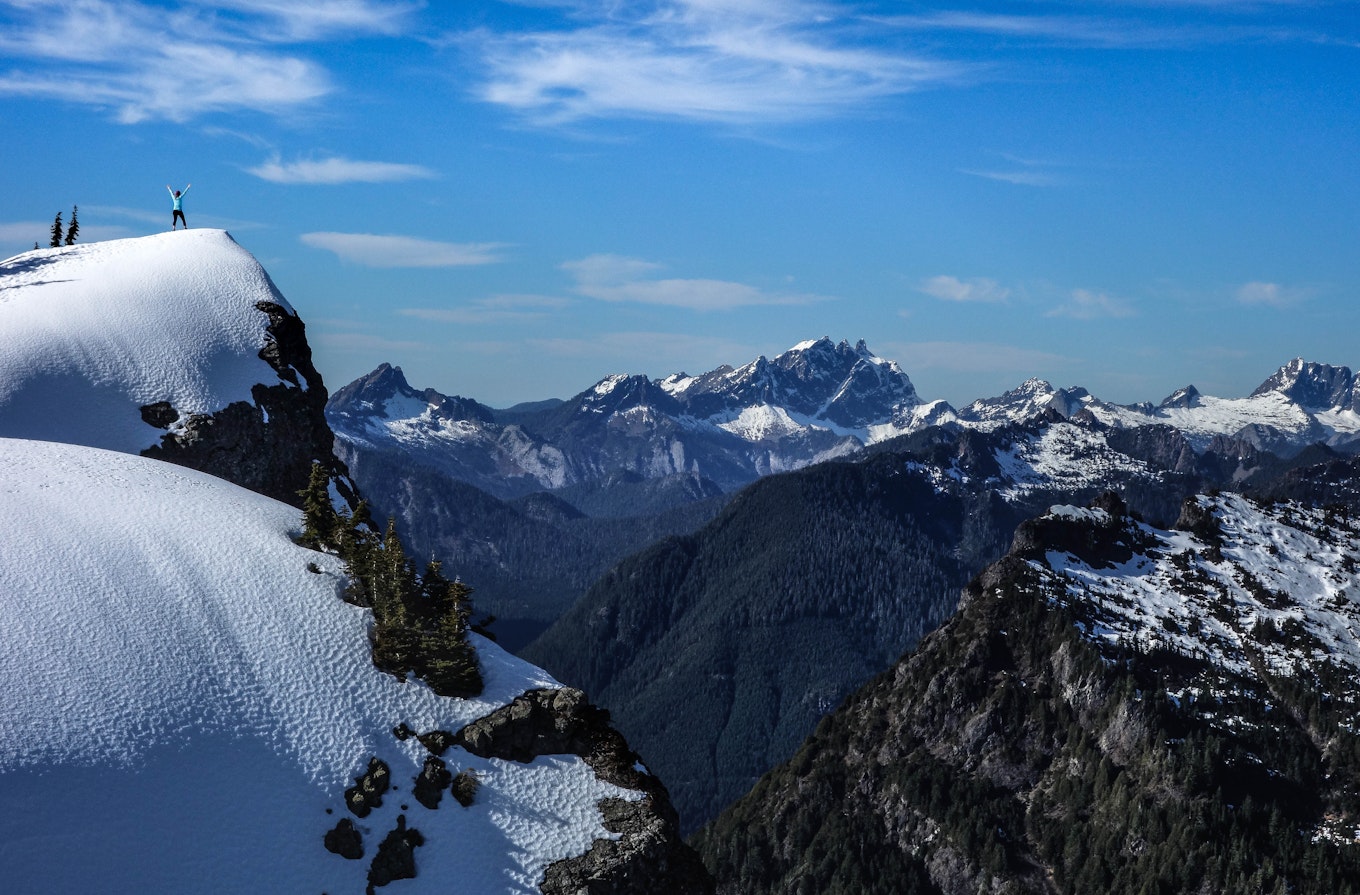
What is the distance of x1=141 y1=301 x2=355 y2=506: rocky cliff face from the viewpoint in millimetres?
101250

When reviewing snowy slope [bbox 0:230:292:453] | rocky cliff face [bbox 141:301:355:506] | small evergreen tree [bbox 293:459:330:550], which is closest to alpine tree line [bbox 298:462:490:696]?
small evergreen tree [bbox 293:459:330:550]

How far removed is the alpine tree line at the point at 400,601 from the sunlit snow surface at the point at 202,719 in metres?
1.31

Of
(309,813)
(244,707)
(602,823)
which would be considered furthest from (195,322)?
(602,823)

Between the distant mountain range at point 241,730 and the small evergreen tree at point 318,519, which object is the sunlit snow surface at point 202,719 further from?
the small evergreen tree at point 318,519

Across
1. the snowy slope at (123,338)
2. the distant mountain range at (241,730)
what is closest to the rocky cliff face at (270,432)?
the snowy slope at (123,338)

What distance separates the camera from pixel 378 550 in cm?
8200

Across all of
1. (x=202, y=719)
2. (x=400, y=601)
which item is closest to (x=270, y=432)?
(x=400, y=601)

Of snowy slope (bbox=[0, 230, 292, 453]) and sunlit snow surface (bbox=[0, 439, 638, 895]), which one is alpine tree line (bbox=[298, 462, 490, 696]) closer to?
sunlit snow surface (bbox=[0, 439, 638, 895])

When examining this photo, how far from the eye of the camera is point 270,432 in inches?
4168

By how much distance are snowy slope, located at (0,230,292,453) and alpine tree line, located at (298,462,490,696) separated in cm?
2394

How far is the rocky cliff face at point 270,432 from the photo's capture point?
101 metres

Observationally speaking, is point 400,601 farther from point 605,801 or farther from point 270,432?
point 270,432

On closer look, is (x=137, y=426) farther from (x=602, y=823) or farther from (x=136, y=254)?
(x=602, y=823)

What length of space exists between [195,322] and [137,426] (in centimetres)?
1466
